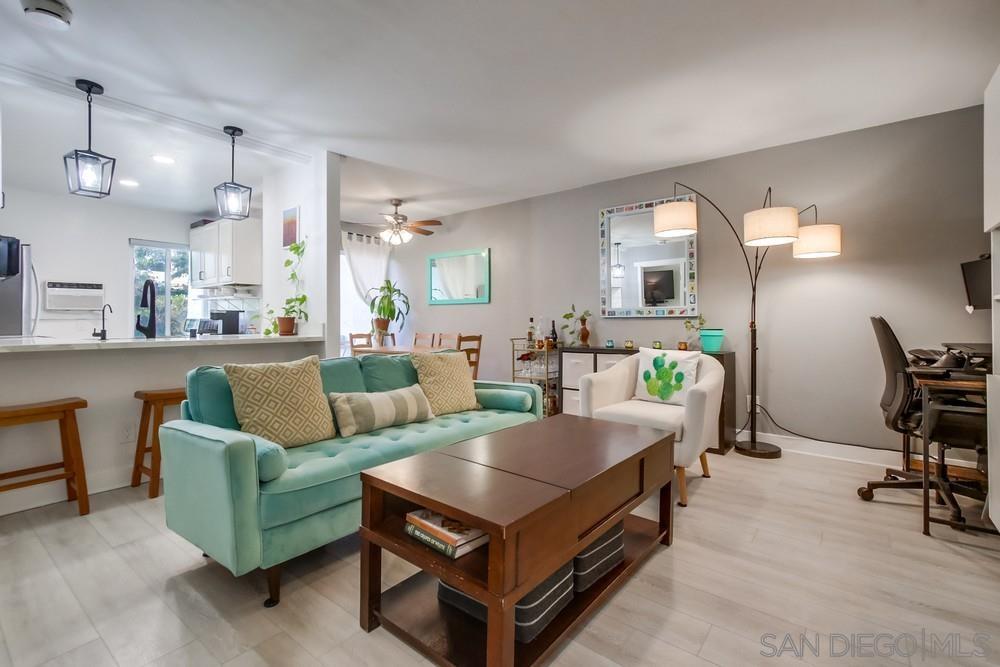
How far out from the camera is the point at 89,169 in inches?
103

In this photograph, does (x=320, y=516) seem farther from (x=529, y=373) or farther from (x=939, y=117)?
(x=939, y=117)

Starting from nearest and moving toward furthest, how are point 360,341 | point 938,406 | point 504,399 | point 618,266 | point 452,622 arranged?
1. point 452,622
2. point 938,406
3. point 504,399
4. point 618,266
5. point 360,341

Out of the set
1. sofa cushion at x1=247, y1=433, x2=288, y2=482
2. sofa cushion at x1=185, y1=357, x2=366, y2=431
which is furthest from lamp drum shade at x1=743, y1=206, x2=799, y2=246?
sofa cushion at x1=185, y1=357, x2=366, y2=431

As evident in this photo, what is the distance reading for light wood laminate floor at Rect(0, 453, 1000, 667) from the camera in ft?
4.69

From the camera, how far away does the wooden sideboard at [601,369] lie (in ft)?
11.8


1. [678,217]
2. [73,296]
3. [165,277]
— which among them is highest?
[678,217]

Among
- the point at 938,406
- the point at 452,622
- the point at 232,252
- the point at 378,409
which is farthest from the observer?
the point at 232,252

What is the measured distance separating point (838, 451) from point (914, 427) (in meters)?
0.94

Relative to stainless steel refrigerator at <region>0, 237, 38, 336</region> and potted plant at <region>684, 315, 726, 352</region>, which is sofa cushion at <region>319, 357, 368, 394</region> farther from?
stainless steel refrigerator at <region>0, 237, 38, 336</region>

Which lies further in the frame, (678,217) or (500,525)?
(678,217)

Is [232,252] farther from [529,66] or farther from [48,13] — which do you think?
[529,66]

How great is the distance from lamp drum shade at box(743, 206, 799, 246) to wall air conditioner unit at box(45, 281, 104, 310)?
22.0ft

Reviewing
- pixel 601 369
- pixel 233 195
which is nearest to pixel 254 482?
pixel 233 195

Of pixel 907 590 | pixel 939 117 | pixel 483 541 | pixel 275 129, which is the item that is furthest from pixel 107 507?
pixel 939 117
